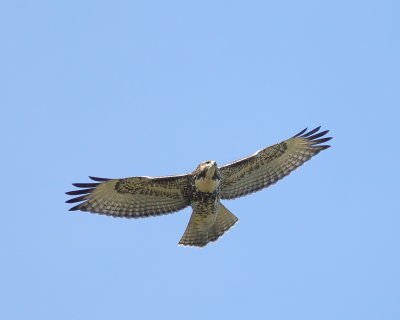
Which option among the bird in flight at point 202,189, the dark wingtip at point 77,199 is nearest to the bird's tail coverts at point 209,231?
the bird in flight at point 202,189

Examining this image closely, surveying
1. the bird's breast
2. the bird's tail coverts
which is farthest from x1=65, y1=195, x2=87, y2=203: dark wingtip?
the bird's breast

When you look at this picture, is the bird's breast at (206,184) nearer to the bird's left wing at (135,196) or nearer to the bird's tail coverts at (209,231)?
the bird's left wing at (135,196)

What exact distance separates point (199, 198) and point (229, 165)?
0.90 m

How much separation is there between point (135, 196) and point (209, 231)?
1572 mm

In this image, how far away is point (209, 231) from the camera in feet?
56.9

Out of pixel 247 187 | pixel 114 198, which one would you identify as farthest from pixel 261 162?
pixel 114 198

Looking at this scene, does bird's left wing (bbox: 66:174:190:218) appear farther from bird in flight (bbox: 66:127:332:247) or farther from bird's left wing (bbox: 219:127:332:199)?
bird's left wing (bbox: 219:127:332:199)

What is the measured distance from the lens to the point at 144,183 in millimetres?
16828

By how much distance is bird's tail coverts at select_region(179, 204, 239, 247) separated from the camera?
56.5 feet

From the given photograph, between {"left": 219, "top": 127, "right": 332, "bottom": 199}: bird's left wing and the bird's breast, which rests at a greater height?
{"left": 219, "top": 127, "right": 332, "bottom": 199}: bird's left wing

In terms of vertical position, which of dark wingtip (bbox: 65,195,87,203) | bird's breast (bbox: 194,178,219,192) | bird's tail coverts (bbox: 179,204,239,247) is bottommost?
bird's tail coverts (bbox: 179,204,239,247)

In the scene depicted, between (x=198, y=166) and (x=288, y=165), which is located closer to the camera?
(x=198, y=166)

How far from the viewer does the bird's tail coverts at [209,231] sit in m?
17.2

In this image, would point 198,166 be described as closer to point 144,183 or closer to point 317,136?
point 144,183
